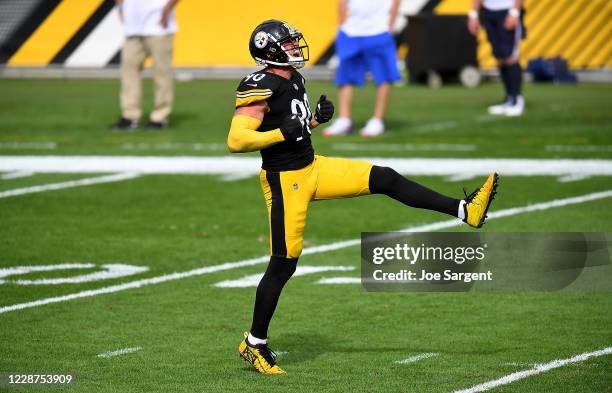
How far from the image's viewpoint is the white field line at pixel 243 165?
13.0m

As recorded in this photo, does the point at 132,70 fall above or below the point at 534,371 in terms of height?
below

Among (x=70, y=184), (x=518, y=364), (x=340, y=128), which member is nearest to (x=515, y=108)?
(x=340, y=128)

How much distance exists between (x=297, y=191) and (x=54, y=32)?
719 inches

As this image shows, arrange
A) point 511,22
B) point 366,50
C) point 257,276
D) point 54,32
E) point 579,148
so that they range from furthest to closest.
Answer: point 54,32
point 511,22
point 366,50
point 579,148
point 257,276

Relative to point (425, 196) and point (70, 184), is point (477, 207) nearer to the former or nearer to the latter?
point (425, 196)

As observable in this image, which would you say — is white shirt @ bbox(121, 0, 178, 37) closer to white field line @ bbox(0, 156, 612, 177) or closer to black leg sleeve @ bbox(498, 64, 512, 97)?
white field line @ bbox(0, 156, 612, 177)

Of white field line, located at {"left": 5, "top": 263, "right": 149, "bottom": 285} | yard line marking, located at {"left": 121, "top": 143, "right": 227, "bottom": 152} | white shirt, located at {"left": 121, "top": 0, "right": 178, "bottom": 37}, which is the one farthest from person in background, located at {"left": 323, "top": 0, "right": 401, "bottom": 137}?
white field line, located at {"left": 5, "top": 263, "right": 149, "bottom": 285}

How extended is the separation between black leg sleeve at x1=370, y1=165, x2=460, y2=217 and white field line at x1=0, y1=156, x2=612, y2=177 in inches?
228

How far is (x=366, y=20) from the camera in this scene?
15.3 meters

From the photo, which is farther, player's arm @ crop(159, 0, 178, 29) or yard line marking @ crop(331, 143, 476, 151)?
player's arm @ crop(159, 0, 178, 29)

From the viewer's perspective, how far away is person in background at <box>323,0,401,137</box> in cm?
1531

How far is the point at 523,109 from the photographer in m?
17.8

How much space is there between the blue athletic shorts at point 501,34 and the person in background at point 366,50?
200 centimetres

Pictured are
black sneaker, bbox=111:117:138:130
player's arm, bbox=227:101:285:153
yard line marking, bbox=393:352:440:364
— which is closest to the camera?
player's arm, bbox=227:101:285:153
